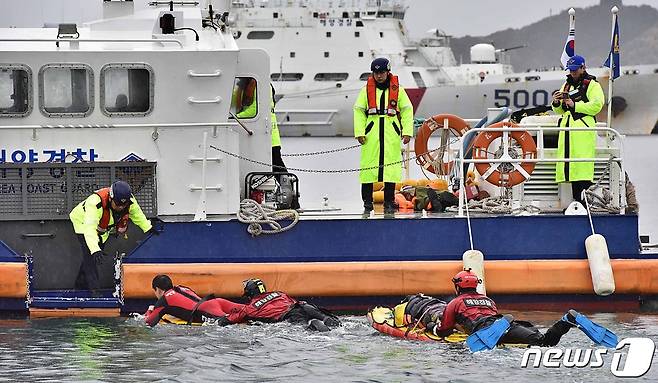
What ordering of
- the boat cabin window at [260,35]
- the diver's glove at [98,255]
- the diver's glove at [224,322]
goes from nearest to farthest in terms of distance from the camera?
1. the diver's glove at [224,322]
2. the diver's glove at [98,255]
3. the boat cabin window at [260,35]

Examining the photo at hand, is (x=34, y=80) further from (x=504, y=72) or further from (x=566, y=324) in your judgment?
(x=504, y=72)

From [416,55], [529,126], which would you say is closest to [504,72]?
[416,55]

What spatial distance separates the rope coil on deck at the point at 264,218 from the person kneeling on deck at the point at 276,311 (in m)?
0.72

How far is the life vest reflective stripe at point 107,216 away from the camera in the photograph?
1406cm

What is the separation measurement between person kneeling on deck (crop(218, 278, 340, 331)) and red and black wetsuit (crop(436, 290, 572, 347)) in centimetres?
126

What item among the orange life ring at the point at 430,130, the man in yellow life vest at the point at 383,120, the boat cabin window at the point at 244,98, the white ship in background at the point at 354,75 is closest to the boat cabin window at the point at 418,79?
the white ship in background at the point at 354,75

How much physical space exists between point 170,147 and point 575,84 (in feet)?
14.8

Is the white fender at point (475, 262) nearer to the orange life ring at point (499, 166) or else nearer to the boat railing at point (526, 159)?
the boat railing at point (526, 159)

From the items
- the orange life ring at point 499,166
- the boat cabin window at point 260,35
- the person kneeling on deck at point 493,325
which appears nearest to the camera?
the person kneeling on deck at point 493,325

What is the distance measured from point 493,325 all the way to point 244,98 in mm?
4503

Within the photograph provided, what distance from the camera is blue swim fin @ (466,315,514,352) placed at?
40.5 ft

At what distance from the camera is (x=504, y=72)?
80.9 meters

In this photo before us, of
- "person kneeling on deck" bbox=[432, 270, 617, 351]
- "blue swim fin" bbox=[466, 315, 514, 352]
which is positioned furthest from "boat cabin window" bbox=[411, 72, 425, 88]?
"blue swim fin" bbox=[466, 315, 514, 352]

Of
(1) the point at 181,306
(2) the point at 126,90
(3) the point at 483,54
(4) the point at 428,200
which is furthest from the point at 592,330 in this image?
(3) the point at 483,54
